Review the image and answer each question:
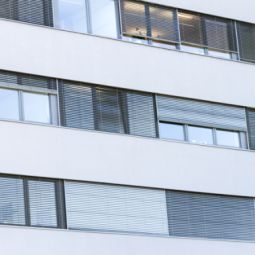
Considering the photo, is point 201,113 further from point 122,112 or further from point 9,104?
point 9,104

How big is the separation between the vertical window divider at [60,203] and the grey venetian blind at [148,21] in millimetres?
4368

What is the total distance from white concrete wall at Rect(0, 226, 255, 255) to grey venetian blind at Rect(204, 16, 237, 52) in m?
5.10

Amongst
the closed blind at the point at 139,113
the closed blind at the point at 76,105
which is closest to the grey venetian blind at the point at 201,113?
the closed blind at the point at 139,113

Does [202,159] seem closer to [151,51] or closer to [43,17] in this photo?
[151,51]

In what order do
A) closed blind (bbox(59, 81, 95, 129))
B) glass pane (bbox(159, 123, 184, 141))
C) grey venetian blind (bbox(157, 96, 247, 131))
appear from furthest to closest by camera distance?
grey venetian blind (bbox(157, 96, 247, 131))
glass pane (bbox(159, 123, 184, 141))
closed blind (bbox(59, 81, 95, 129))

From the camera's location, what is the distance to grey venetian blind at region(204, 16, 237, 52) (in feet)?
89.4

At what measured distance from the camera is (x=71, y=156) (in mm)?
23344

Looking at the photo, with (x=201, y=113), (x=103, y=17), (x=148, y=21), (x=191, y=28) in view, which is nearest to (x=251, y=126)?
(x=201, y=113)

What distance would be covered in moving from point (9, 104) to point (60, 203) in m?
2.36

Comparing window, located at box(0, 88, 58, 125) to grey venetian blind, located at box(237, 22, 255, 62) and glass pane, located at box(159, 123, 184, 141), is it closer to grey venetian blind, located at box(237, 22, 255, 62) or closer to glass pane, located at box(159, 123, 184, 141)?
glass pane, located at box(159, 123, 184, 141)

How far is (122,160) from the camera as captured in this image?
2408 cm

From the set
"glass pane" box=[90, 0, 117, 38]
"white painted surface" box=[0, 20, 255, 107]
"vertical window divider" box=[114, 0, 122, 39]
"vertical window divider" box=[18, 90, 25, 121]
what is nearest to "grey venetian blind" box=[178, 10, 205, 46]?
"white painted surface" box=[0, 20, 255, 107]

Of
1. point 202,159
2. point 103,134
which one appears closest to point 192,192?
point 202,159

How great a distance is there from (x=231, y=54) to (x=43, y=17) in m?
5.65
